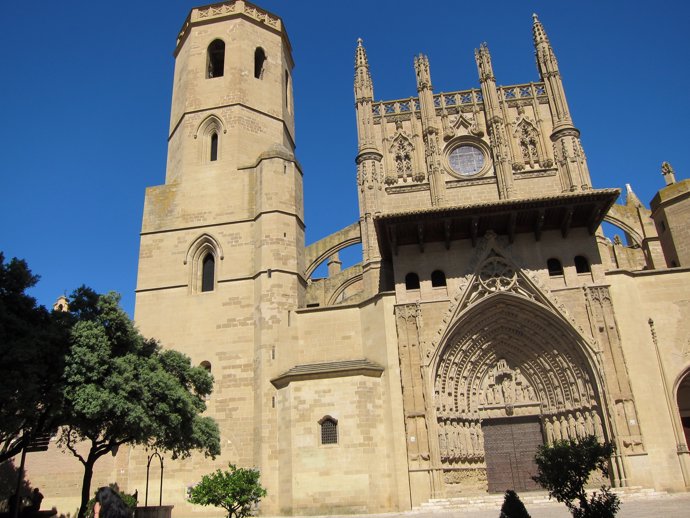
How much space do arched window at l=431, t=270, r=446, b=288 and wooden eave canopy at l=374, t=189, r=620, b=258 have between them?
874mm

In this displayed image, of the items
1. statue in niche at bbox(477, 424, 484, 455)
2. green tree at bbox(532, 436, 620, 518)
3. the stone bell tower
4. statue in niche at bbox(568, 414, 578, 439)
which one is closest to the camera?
green tree at bbox(532, 436, 620, 518)

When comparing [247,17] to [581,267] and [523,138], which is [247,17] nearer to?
[523,138]

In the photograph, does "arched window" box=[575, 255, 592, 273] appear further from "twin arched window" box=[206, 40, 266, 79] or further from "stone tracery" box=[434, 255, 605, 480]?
→ "twin arched window" box=[206, 40, 266, 79]

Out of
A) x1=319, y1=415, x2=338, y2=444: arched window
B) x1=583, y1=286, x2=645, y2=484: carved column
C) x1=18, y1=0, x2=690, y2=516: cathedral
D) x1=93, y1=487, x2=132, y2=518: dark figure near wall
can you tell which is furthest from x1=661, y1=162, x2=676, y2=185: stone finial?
x1=93, y1=487, x2=132, y2=518: dark figure near wall

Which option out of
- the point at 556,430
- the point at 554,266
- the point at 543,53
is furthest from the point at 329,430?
the point at 543,53

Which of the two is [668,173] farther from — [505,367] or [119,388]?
[119,388]

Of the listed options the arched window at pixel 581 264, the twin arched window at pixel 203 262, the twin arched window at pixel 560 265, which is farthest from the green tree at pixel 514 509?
the twin arched window at pixel 203 262

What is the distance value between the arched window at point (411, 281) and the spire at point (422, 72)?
10383mm

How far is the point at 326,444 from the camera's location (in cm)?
1616

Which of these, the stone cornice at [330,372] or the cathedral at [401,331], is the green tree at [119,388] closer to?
the stone cornice at [330,372]

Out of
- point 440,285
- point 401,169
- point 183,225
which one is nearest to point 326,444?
point 440,285

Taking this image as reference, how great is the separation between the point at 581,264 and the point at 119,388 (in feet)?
44.1

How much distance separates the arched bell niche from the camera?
16.8m

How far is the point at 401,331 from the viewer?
685 inches
